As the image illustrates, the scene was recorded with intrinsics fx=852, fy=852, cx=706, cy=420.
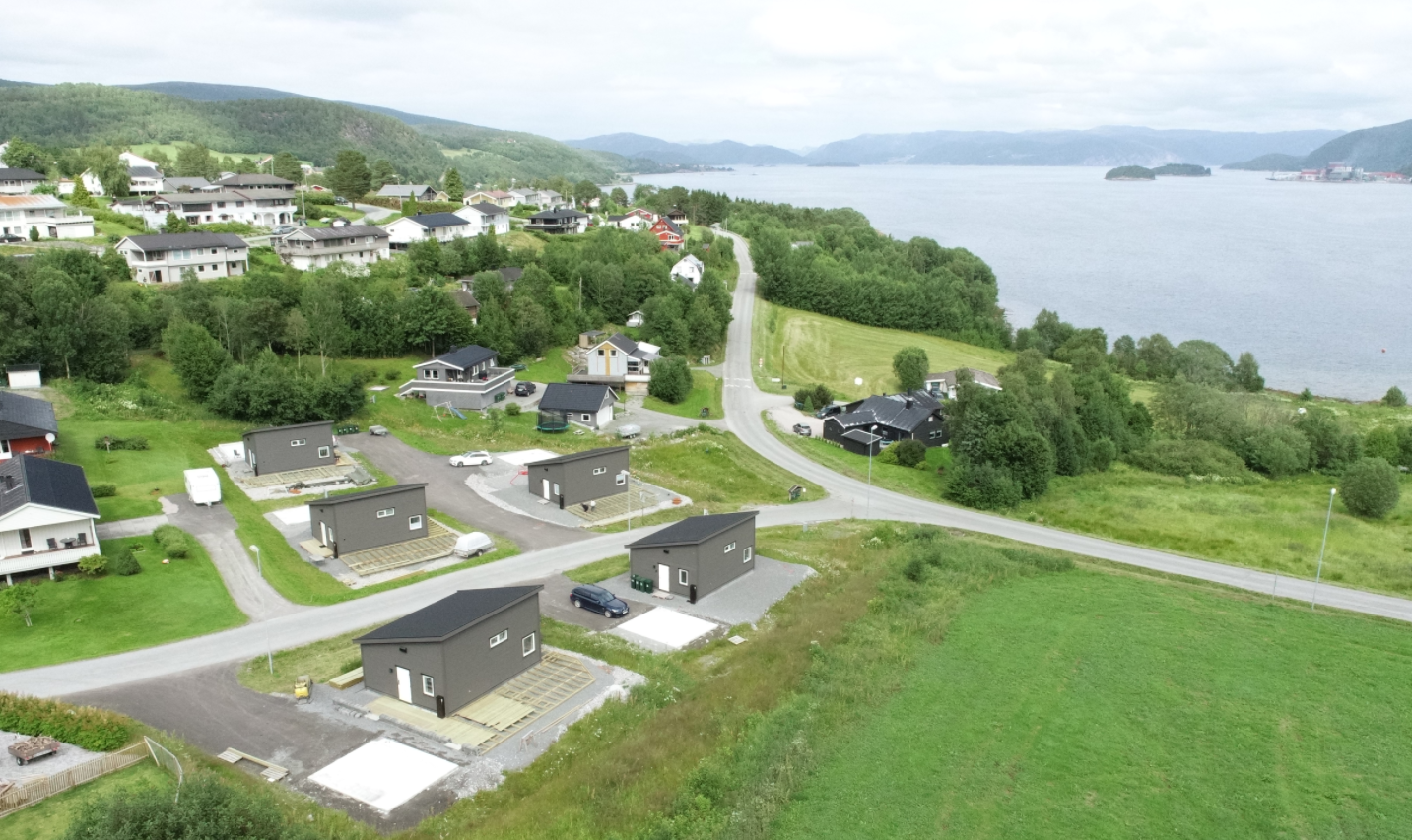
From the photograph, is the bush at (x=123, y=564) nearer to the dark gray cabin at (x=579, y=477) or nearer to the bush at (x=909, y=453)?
the dark gray cabin at (x=579, y=477)

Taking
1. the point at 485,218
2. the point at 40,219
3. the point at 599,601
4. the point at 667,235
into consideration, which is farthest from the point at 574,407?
the point at 667,235

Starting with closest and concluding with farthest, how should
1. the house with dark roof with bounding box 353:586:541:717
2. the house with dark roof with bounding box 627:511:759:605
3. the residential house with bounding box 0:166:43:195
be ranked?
1. the house with dark roof with bounding box 353:586:541:717
2. the house with dark roof with bounding box 627:511:759:605
3. the residential house with bounding box 0:166:43:195

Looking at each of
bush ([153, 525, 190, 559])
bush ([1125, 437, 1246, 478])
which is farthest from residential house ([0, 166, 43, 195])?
bush ([1125, 437, 1246, 478])

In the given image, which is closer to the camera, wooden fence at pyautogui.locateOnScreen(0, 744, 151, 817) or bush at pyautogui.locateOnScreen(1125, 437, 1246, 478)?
wooden fence at pyautogui.locateOnScreen(0, 744, 151, 817)

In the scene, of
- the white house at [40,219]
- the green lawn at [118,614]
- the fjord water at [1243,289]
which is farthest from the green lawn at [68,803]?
the fjord water at [1243,289]

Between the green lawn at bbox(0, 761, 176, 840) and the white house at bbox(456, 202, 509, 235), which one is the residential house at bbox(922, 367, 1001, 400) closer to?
the white house at bbox(456, 202, 509, 235)

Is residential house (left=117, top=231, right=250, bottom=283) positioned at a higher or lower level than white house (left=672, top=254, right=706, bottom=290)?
higher

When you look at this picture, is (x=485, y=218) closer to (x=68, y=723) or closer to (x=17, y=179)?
(x=17, y=179)
